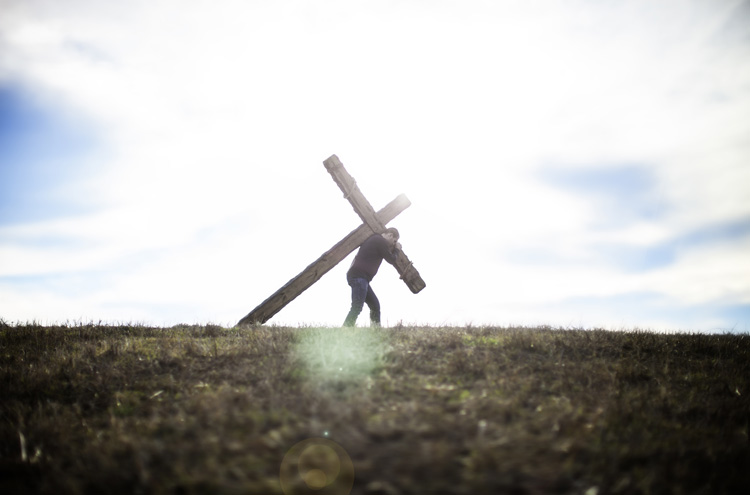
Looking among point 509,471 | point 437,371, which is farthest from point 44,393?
point 509,471

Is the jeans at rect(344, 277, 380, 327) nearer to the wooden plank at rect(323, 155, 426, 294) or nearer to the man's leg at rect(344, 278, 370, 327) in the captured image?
the man's leg at rect(344, 278, 370, 327)

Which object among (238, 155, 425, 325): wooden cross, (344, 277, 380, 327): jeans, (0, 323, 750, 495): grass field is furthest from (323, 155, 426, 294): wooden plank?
(0, 323, 750, 495): grass field

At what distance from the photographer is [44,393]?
5.29 metres

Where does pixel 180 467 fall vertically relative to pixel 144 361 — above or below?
below

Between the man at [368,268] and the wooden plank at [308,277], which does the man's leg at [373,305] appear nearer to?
the man at [368,268]

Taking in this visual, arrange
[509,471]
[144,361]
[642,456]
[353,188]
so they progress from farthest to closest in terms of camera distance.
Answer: [353,188] → [144,361] → [642,456] → [509,471]

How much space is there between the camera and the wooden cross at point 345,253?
9562mm

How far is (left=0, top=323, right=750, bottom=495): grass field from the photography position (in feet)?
9.63

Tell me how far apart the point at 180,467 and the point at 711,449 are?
4.33m

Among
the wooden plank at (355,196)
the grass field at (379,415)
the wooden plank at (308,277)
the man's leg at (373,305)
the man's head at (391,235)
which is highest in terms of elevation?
the wooden plank at (355,196)

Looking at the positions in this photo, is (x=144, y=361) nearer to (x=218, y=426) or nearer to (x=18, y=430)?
(x=18, y=430)

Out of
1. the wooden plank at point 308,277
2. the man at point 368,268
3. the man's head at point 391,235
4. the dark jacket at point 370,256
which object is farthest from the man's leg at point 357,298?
the man's head at point 391,235

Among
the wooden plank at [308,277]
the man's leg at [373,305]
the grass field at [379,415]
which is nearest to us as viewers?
the grass field at [379,415]

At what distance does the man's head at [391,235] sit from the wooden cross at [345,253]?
0.46 feet
